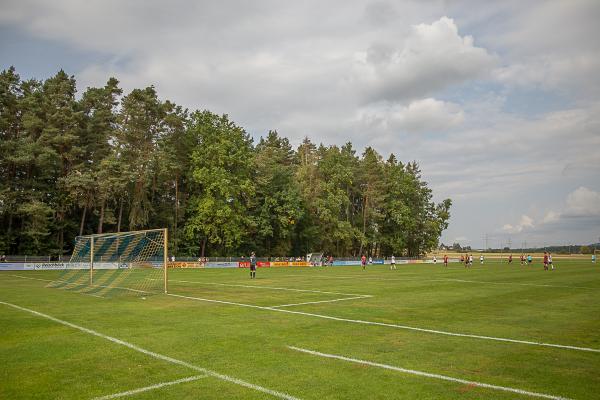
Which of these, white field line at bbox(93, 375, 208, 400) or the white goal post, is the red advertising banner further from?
white field line at bbox(93, 375, 208, 400)

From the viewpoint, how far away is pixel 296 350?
941cm

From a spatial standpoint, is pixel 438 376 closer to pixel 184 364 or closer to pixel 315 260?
pixel 184 364

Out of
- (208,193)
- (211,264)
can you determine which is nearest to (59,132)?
(208,193)

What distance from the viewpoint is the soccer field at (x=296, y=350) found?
6898mm

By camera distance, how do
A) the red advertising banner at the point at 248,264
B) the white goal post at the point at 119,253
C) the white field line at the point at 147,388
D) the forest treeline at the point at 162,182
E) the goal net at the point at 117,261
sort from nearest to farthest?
the white field line at the point at 147,388
the goal net at the point at 117,261
the white goal post at the point at 119,253
the forest treeline at the point at 162,182
the red advertising banner at the point at 248,264

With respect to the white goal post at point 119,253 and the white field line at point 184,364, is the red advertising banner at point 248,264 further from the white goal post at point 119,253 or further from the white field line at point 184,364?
the white field line at point 184,364

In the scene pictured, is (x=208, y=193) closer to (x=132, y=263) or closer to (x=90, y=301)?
(x=132, y=263)

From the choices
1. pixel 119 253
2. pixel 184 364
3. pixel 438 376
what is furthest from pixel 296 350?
pixel 119 253

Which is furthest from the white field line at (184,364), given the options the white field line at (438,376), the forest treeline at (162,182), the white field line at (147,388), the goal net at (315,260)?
the goal net at (315,260)

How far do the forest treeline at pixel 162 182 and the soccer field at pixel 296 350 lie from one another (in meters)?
39.1

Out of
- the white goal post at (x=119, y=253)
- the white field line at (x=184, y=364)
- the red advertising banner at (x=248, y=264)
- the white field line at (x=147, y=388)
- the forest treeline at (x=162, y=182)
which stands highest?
the forest treeline at (x=162, y=182)

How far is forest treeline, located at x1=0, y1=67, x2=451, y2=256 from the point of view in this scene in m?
51.3

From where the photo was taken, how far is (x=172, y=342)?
10.1 metres

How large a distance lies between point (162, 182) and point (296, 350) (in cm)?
5840
